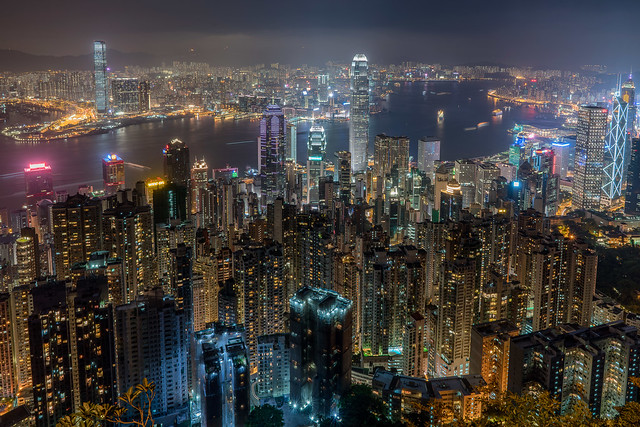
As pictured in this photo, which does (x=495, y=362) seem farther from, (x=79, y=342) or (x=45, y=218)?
(x=45, y=218)

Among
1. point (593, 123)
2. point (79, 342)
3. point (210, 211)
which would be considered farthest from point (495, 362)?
point (593, 123)

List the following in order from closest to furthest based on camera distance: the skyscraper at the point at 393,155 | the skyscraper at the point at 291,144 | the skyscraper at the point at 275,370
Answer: the skyscraper at the point at 275,370
the skyscraper at the point at 393,155
the skyscraper at the point at 291,144

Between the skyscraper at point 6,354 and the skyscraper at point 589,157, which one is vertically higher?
the skyscraper at point 589,157

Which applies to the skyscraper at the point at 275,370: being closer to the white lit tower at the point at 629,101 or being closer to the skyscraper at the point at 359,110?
the skyscraper at the point at 359,110

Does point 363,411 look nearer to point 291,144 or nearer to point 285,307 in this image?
point 285,307

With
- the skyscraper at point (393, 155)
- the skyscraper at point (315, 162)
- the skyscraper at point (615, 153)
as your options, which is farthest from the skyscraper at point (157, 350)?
the skyscraper at point (615, 153)

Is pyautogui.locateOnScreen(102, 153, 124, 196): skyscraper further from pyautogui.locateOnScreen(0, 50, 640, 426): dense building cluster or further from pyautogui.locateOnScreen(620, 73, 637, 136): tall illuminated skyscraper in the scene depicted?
pyautogui.locateOnScreen(620, 73, 637, 136): tall illuminated skyscraper
